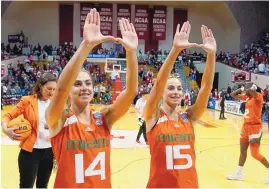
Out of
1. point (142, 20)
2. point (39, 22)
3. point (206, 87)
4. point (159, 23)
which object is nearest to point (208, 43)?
point (206, 87)

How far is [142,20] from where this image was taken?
27469 mm

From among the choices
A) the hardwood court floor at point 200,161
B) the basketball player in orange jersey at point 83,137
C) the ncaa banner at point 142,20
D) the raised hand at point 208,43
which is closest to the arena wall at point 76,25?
the ncaa banner at point 142,20

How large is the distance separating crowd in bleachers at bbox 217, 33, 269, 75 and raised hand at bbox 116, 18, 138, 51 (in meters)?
18.5

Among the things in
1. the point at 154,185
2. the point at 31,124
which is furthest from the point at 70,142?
the point at 31,124

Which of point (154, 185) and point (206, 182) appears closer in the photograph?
point (154, 185)

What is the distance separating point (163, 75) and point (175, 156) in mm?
637

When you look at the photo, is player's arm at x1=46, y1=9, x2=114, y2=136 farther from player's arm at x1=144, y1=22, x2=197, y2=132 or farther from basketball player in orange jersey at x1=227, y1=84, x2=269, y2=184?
basketball player in orange jersey at x1=227, y1=84, x2=269, y2=184

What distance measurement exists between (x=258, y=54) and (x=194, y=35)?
206 inches

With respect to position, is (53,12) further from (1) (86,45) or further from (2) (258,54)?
(1) (86,45)

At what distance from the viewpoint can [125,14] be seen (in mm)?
27172

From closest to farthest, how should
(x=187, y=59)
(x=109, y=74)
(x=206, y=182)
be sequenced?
(x=206, y=182) < (x=109, y=74) < (x=187, y=59)

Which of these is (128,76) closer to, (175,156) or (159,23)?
(175,156)

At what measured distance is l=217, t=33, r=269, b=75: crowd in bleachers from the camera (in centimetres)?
2148

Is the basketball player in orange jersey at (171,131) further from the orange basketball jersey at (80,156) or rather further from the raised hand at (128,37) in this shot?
the orange basketball jersey at (80,156)
